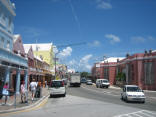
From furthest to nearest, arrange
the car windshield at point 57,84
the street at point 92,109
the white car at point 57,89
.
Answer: the car windshield at point 57,84 → the white car at point 57,89 → the street at point 92,109

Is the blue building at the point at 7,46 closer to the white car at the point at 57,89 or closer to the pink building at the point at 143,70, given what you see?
the white car at the point at 57,89

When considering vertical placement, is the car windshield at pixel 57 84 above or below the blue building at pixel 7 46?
below

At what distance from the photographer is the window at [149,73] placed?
40.8m

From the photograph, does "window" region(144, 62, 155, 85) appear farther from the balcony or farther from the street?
the balcony

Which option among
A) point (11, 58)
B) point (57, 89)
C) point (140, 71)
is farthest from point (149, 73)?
point (11, 58)

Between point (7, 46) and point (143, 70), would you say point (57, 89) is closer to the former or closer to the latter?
point (7, 46)

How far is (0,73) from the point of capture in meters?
21.3

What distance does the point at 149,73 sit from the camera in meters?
41.6

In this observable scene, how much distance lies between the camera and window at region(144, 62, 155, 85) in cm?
4084

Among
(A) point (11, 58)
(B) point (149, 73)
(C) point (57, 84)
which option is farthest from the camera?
(B) point (149, 73)

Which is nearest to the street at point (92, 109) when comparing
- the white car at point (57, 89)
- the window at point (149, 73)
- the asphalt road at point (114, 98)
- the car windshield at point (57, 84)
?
the asphalt road at point (114, 98)

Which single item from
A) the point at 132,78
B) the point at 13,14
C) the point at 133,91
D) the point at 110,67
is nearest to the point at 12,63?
the point at 13,14

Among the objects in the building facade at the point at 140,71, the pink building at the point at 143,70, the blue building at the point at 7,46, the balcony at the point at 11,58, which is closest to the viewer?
the balcony at the point at 11,58

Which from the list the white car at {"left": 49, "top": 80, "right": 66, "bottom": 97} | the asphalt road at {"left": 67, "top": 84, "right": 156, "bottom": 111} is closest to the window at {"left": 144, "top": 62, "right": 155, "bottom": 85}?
the asphalt road at {"left": 67, "top": 84, "right": 156, "bottom": 111}
